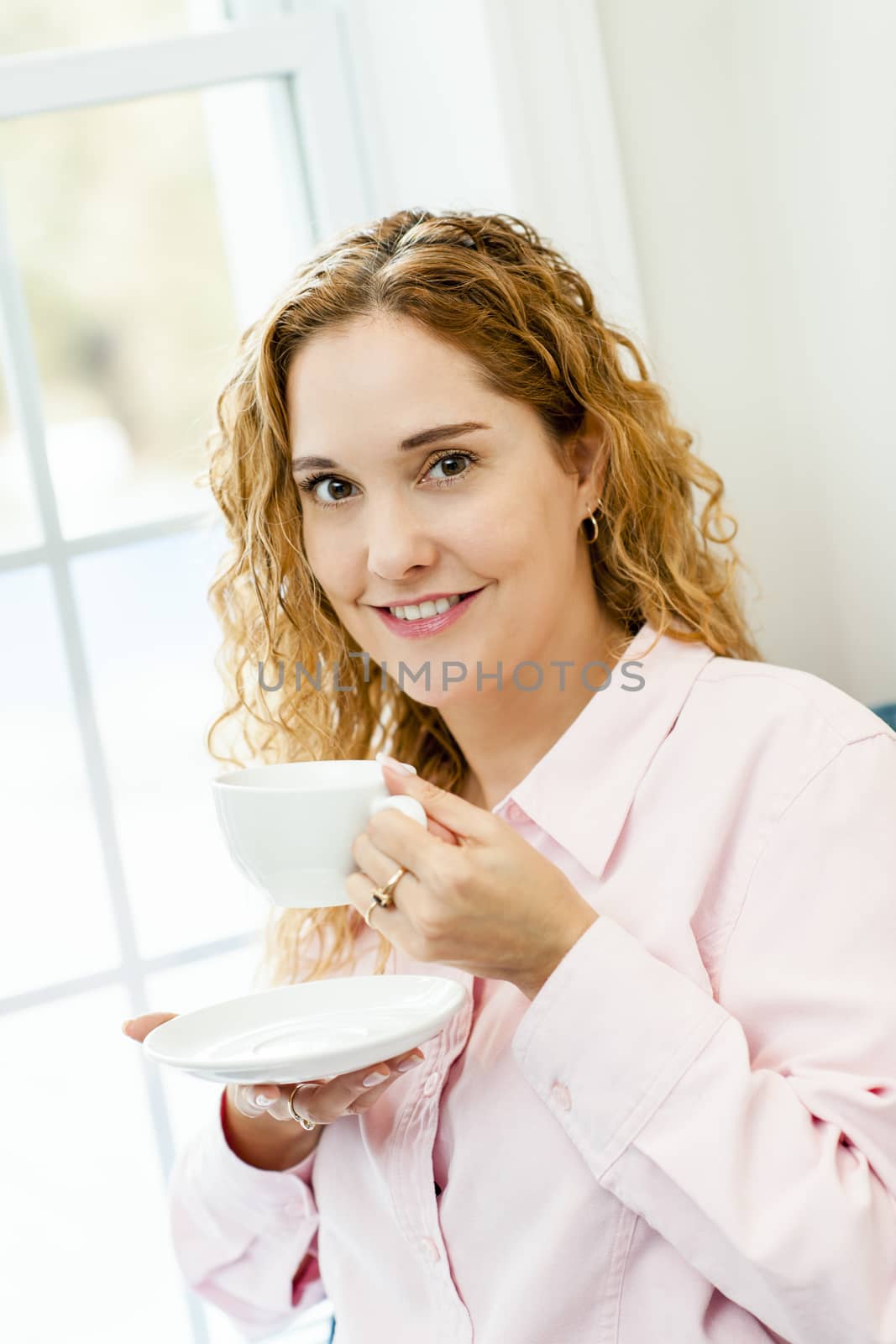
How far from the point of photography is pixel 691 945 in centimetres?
103

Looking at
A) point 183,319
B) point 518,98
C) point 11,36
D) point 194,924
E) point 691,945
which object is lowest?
point 194,924

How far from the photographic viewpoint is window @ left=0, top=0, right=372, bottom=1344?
161 cm

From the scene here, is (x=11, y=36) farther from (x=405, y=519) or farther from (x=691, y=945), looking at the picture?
(x=691, y=945)

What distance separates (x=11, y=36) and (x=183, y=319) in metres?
0.40

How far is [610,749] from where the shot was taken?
117 centimetres

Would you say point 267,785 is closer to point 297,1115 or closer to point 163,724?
point 297,1115

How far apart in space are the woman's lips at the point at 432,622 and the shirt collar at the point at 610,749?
153 mm

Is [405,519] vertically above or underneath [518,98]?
underneath

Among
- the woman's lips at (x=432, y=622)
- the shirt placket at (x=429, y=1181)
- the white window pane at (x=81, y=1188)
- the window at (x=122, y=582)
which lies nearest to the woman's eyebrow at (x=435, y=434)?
the woman's lips at (x=432, y=622)

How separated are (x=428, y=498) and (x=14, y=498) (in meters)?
0.73

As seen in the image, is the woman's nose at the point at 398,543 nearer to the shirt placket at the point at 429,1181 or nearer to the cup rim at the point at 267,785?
the cup rim at the point at 267,785

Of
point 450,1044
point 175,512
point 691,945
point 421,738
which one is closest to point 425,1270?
point 450,1044

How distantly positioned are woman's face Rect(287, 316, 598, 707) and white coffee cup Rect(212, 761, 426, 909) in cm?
24

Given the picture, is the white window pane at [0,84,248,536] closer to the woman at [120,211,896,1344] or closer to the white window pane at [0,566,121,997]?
the white window pane at [0,566,121,997]
